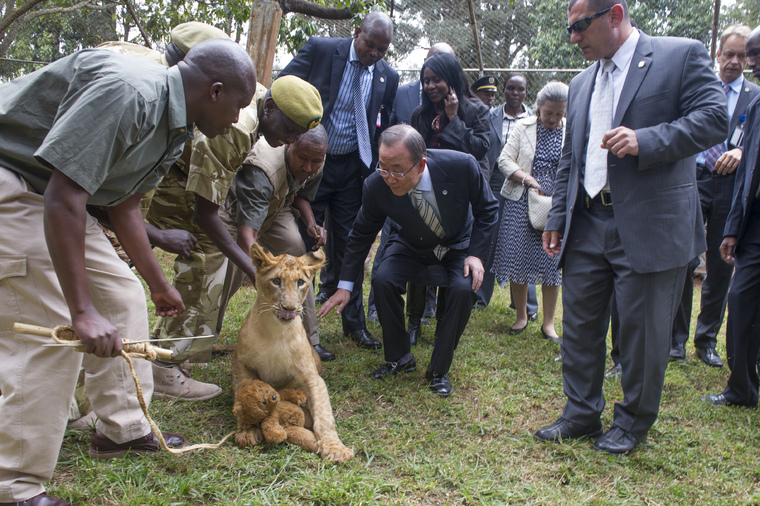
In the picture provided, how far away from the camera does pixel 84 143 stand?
2.20 metres

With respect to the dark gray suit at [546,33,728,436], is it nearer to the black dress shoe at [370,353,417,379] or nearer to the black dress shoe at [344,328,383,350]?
the black dress shoe at [370,353,417,379]

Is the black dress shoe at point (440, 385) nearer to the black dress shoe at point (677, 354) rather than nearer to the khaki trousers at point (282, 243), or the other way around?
the khaki trousers at point (282, 243)

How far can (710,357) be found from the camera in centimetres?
554

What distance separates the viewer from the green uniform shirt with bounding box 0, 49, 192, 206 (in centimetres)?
220

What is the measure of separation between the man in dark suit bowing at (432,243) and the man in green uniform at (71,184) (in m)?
1.98

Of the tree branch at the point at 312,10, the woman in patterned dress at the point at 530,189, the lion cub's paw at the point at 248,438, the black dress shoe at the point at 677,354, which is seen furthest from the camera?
the tree branch at the point at 312,10

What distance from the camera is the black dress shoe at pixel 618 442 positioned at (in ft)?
11.8

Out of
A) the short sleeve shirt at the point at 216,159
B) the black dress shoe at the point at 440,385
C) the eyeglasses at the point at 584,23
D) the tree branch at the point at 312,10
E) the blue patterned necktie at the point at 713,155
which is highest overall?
the tree branch at the point at 312,10

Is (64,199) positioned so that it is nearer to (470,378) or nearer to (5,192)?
(5,192)

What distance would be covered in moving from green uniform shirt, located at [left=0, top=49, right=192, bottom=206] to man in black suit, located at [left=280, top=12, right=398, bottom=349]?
9.55 ft

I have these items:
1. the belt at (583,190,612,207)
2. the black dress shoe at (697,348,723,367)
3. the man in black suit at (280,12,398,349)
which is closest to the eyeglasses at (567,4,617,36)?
the belt at (583,190,612,207)

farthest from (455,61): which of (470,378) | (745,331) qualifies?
(745,331)

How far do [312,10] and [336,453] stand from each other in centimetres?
564

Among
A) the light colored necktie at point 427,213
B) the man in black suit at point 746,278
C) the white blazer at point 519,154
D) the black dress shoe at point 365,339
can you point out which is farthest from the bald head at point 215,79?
the white blazer at point 519,154
